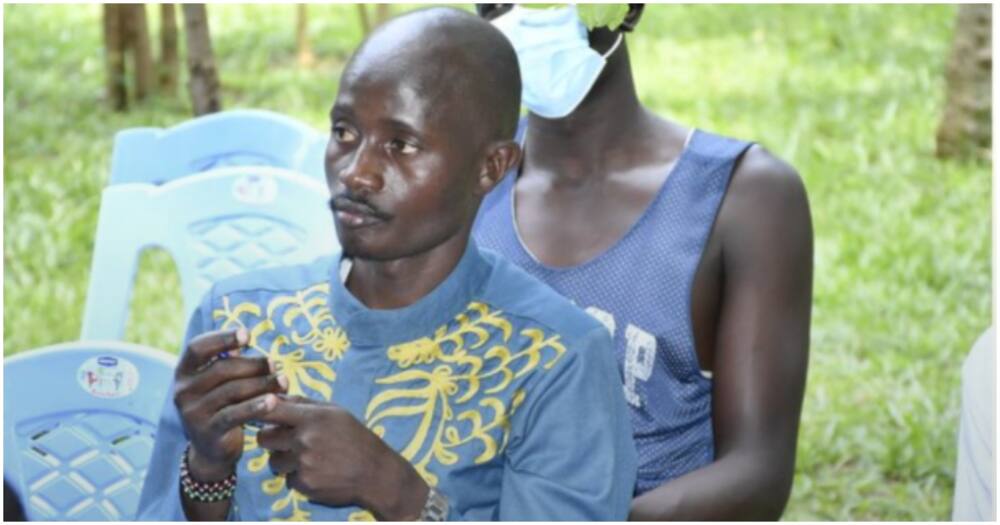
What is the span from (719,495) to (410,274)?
24.5 inches

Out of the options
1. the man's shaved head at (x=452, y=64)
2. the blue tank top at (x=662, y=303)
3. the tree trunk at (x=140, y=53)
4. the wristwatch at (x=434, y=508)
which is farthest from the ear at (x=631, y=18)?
the tree trunk at (x=140, y=53)

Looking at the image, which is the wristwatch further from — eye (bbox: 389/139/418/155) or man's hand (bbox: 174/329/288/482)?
eye (bbox: 389/139/418/155)

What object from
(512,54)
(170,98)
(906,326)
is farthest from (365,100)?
(170,98)

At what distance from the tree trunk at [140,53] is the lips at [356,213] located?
5.45 metres

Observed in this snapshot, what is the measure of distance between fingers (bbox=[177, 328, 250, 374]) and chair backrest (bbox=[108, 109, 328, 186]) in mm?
1731

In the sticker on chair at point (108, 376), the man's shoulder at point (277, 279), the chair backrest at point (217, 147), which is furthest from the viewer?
the chair backrest at point (217, 147)

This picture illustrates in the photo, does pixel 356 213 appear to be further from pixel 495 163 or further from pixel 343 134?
pixel 495 163

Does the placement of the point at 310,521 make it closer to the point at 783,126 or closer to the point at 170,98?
the point at 783,126

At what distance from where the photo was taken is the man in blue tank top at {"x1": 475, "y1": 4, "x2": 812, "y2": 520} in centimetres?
249

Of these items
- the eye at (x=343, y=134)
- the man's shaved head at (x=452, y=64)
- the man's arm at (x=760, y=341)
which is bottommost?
the man's arm at (x=760, y=341)

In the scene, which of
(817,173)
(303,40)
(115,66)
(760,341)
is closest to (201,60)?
(760,341)

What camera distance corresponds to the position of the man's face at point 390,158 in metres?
1.94

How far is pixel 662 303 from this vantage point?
8.27 feet

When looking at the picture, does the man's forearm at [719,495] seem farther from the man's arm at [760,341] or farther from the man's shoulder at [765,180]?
the man's shoulder at [765,180]
